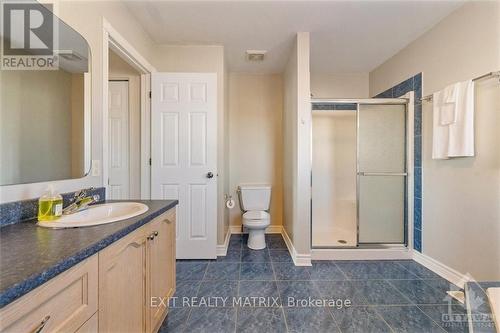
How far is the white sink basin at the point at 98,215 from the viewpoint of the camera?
2.93 feet

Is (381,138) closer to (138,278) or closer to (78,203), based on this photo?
(138,278)

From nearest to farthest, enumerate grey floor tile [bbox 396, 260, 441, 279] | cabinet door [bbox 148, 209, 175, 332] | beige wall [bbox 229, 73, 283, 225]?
cabinet door [bbox 148, 209, 175, 332] < grey floor tile [bbox 396, 260, 441, 279] < beige wall [bbox 229, 73, 283, 225]

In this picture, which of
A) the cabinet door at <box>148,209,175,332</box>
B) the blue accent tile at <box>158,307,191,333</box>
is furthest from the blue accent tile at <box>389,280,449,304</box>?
the cabinet door at <box>148,209,175,332</box>

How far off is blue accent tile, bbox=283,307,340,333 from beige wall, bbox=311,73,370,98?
9.06 ft

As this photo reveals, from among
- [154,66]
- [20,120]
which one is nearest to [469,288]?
[20,120]

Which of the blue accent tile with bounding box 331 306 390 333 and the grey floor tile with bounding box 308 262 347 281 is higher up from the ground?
the grey floor tile with bounding box 308 262 347 281

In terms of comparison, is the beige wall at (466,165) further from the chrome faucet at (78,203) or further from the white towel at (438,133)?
the chrome faucet at (78,203)

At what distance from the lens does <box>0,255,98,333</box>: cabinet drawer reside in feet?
1.57

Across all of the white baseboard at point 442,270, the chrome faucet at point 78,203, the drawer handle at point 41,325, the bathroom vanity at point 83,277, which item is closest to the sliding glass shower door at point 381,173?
the white baseboard at point 442,270

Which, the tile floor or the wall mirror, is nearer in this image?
the wall mirror

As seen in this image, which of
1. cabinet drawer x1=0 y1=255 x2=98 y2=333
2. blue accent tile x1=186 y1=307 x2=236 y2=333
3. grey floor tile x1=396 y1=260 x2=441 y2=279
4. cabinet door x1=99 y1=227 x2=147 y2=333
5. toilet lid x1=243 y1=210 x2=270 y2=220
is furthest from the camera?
toilet lid x1=243 y1=210 x2=270 y2=220

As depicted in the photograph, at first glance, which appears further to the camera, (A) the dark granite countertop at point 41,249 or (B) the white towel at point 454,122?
(B) the white towel at point 454,122

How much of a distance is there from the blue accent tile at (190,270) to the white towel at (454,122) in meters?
2.45

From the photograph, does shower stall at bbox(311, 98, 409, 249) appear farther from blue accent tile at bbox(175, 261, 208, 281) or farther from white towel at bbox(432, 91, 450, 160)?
blue accent tile at bbox(175, 261, 208, 281)
